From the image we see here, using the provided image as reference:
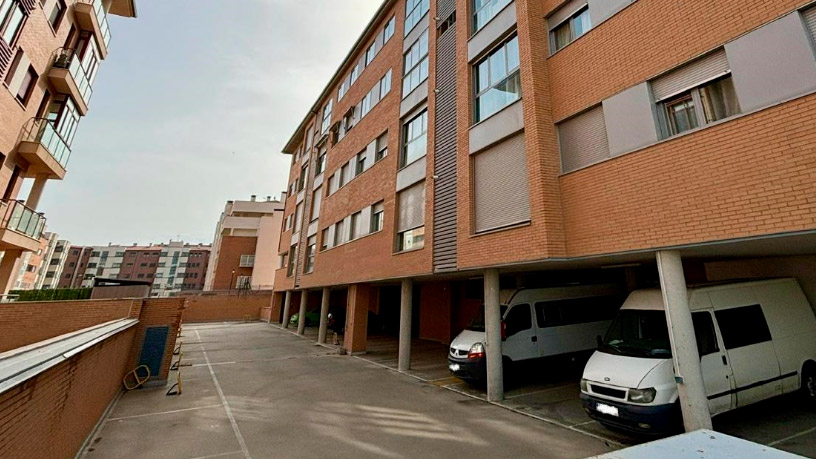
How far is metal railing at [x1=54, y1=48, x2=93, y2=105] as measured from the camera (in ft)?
46.7

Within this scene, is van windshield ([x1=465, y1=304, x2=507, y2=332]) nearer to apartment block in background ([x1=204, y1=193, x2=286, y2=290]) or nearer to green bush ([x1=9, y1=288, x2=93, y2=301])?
green bush ([x1=9, y1=288, x2=93, y2=301])

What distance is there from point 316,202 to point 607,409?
2027 centimetres

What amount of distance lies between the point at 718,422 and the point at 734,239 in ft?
11.7

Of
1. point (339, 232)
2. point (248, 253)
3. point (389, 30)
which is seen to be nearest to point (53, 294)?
point (339, 232)

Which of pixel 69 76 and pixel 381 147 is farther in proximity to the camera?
pixel 381 147

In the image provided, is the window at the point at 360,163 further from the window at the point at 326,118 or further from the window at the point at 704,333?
the window at the point at 704,333

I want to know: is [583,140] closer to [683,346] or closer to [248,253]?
[683,346]

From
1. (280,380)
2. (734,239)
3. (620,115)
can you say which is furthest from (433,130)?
(280,380)

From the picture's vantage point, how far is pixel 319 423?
6.78m

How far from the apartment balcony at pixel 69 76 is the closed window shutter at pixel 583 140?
1920 cm

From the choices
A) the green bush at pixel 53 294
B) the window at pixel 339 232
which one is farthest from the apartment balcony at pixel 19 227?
the window at pixel 339 232

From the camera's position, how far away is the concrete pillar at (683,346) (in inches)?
195

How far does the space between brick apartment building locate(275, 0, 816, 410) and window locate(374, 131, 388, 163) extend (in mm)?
128

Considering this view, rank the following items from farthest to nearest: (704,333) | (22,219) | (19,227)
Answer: (22,219)
(19,227)
(704,333)
